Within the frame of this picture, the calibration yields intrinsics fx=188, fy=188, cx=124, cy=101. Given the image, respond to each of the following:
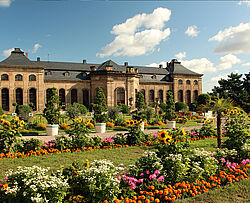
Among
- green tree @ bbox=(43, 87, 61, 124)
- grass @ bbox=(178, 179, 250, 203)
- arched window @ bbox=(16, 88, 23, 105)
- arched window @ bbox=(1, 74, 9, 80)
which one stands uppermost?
arched window @ bbox=(1, 74, 9, 80)

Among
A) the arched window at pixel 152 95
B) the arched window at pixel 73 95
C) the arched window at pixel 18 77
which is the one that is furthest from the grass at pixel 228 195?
the arched window at pixel 152 95

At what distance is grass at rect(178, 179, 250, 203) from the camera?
379 centimetres

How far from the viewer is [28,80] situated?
103 feet

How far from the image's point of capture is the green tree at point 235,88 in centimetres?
3675

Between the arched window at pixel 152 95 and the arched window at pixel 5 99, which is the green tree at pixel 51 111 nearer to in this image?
the arched window at pixel 5 99

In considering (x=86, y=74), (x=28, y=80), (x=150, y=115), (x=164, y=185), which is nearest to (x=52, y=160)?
(x=164, y=185)

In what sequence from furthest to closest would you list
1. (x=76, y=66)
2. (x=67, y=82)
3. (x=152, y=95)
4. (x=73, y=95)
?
(x=152, y=95)
(x=76, y=66)
(x=73, y=95)
(x=67, y=82)

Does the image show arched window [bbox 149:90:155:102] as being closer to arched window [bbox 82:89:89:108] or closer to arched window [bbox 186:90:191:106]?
arched window [bbox 186:90:191:106]

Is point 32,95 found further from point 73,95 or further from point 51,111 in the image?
point 51,111

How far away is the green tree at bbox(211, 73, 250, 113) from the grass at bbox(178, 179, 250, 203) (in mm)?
37002

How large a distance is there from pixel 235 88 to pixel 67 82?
116 ft

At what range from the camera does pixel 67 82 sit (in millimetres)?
34781

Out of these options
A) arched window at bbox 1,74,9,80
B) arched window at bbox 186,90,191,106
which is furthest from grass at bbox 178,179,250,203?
arched window at bbox 186,90,191,106

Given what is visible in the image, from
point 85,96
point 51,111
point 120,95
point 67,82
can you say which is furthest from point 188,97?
point 51,111
